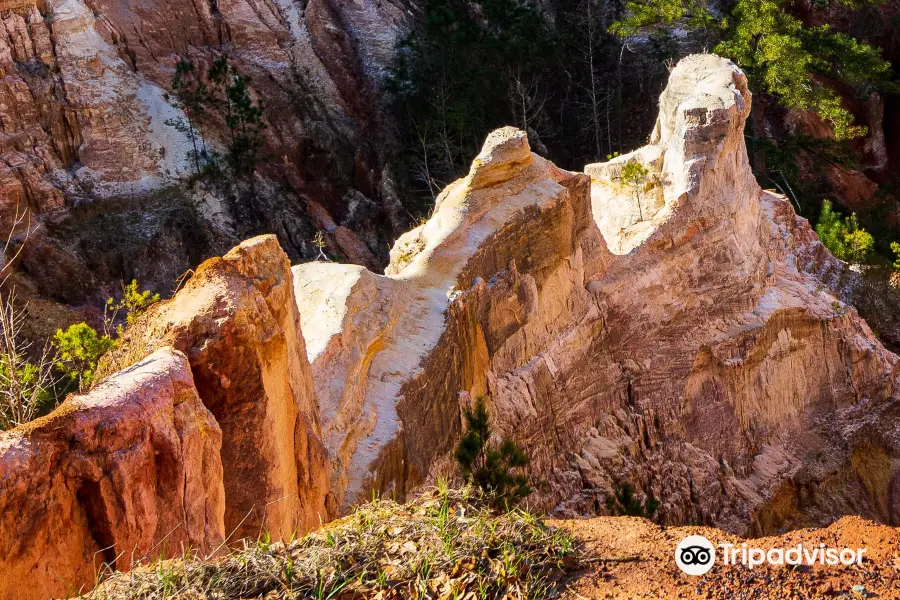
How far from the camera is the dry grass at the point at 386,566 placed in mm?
5434

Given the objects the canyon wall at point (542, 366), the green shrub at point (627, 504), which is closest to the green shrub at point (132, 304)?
the canyon wall at point (542, 366)

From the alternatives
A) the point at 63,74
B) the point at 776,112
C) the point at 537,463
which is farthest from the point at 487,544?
the point at 776,112

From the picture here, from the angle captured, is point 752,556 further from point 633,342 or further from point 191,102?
point 191,102

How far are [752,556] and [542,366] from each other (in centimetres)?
691

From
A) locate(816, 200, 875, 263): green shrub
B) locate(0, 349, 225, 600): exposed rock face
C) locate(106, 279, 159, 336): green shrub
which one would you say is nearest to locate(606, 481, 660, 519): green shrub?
locate(106, 279, 159, 336): green shrub

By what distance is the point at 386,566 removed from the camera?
5613 mm

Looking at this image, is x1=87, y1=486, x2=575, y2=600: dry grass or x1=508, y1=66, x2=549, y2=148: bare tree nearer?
x1=87, y1=486, x2=575, y2=600: dry grass

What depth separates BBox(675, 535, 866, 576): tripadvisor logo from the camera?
5.70m

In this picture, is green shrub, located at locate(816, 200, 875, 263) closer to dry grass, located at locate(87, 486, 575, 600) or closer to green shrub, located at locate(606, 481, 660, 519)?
green shrub, located at locate(606, 481, 660, 519)

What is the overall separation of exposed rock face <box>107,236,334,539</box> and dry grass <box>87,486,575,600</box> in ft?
4.87

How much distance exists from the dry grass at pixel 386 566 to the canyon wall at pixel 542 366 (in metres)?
1.07

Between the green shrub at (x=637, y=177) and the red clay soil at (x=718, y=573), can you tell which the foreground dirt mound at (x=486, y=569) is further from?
the green shrub at (x=637, y=177)

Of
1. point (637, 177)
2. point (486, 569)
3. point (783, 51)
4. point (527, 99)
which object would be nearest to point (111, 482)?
point (486, 569)

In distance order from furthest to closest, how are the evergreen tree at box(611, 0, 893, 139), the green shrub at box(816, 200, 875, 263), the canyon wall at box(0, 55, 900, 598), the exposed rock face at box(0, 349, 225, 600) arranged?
the evergreen tree at box(611, 0, 893, 139)
the green shrub at box(816, 200, 875, 263)
the canyon wall at box(0, 55, 900, 598)
the exposed rock face at box(0, 349, 225, 600)
